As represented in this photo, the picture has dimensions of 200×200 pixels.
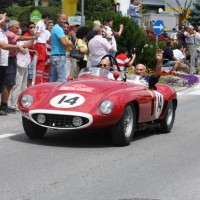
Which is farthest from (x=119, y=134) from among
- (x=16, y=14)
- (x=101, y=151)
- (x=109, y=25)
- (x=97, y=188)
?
(x=16, y=14)

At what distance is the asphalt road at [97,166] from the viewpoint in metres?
6.68

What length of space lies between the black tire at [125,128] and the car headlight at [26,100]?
3.95 ft

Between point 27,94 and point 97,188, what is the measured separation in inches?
123

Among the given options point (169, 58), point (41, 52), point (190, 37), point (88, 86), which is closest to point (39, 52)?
point (41, 52)

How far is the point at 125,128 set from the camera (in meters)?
9.64

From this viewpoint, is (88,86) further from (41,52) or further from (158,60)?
(41,52)

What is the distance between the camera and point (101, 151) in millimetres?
9141

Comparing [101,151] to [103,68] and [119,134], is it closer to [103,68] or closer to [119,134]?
[119,134]

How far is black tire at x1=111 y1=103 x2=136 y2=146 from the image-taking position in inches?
369

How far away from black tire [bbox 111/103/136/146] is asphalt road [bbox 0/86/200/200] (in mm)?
120

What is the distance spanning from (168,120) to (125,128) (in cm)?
188

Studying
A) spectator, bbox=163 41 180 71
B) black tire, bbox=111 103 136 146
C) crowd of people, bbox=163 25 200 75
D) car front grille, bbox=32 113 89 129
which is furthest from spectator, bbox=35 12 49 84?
crowd of people, bbox=163 25 200 75

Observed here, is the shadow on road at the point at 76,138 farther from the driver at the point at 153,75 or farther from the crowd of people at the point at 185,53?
the crowd of people at the point at 185,53

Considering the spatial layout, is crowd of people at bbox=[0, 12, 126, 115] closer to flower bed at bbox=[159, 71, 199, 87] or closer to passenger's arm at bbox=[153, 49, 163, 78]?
passenger's arm at bbox=[153, 49, 163, 78]
